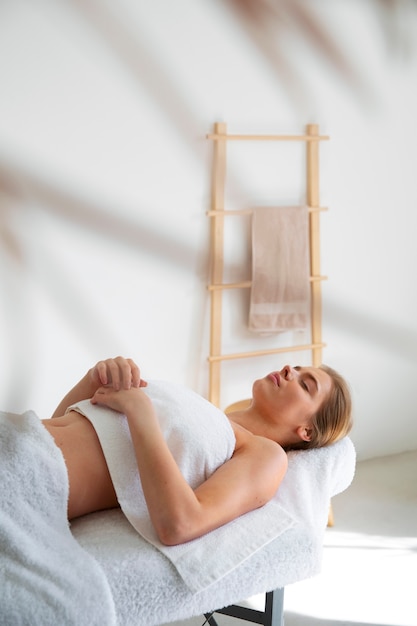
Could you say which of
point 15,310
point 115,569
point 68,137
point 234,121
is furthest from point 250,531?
point 234,121

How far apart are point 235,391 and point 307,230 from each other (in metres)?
0.69

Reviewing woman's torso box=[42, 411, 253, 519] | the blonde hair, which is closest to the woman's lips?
the blonde hair

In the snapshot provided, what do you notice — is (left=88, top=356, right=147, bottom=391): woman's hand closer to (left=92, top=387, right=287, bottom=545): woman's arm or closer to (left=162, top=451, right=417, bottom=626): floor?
(left=92, top=387, right=287, bottom=545): woman's arm

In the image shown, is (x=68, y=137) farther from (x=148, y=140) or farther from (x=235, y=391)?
(x=235, y=391)

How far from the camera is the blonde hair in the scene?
6.98 ft

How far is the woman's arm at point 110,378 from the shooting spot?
195 centimetres

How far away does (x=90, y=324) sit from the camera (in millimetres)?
2938

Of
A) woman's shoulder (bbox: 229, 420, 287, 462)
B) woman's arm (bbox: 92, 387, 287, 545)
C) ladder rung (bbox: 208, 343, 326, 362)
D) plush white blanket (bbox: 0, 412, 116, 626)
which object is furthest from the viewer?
ladder rung (bbox: 208, 343, 326, 362)

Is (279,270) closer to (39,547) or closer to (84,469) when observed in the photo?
(84,469)

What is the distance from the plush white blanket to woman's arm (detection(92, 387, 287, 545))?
0.55ft

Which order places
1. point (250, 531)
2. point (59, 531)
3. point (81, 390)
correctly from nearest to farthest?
1. point (59, 531)
2. point (250, 531)
3. point (81, 390)

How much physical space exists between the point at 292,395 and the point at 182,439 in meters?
0.37

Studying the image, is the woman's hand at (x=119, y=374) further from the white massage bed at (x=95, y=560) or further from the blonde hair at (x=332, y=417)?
the blonde hair at (x=332, y=417)

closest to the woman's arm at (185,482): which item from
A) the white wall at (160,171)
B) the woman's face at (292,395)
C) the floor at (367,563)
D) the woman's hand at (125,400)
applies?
the woman's hand at (125,400)
